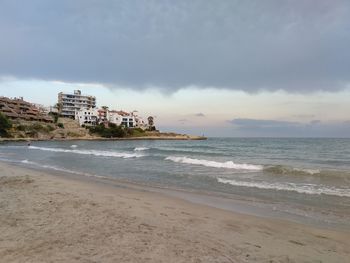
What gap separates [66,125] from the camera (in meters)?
127

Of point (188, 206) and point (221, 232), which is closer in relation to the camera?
point (221, 232)

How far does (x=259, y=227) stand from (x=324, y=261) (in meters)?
2.33

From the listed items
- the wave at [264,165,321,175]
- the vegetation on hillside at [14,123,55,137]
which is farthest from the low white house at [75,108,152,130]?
the wave at [264,165,321,175]

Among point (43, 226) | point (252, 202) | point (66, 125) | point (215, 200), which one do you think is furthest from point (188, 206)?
point (66, 125)

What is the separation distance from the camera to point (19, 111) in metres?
132

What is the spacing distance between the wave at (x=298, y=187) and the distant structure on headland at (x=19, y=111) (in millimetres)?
124175

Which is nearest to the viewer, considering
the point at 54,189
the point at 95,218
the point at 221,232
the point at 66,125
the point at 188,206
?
the point at 221,232

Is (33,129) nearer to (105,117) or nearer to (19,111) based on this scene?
(19,111)

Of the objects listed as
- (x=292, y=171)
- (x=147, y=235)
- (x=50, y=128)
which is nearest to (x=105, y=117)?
(x=50, y=128)

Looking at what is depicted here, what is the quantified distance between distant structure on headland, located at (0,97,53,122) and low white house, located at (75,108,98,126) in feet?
38.5

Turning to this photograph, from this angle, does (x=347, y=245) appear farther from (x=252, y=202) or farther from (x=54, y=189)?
(x=54, y=189)

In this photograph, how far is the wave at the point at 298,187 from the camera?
13.5 meters

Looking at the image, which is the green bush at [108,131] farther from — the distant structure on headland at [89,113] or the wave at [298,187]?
the wave at [298,187]

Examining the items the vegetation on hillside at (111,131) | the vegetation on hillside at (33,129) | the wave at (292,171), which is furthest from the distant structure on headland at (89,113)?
the wave at (292,171)
